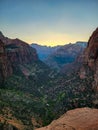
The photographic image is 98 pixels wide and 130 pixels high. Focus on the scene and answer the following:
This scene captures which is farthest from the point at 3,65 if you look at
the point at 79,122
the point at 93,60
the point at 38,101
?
the point at 79,122

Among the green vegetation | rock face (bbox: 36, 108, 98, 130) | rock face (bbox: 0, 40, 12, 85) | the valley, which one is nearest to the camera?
rock face (bbox: 36, 108, 98, 130)

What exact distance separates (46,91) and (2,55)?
116 ft

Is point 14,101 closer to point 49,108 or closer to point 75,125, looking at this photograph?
point 49,108

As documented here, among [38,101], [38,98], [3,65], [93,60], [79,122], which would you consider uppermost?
[79,122]

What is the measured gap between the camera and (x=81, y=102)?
115 metres

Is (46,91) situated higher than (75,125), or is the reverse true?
(75,125)

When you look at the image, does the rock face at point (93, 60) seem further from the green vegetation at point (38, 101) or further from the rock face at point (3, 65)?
the rock face at point (3, 65)

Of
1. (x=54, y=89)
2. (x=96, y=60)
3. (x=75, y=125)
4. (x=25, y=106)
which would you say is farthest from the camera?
(x=54, y=89)

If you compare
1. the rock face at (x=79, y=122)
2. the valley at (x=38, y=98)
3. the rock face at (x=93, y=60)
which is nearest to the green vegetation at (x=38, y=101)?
the valley at (x=38, y=98)

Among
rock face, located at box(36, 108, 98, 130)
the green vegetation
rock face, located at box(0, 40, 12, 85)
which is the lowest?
the green vegetation

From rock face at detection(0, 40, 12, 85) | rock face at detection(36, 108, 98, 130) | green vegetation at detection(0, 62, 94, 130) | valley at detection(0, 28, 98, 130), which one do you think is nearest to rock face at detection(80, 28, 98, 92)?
valley at detection(0, 28, 98, 130)

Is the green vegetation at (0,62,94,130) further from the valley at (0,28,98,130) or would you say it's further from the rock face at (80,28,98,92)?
the rock face at (80,28,98,92)

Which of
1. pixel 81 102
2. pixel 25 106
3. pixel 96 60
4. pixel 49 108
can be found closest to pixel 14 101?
pixel 25 106

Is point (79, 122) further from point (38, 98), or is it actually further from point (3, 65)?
point (3, 65)
